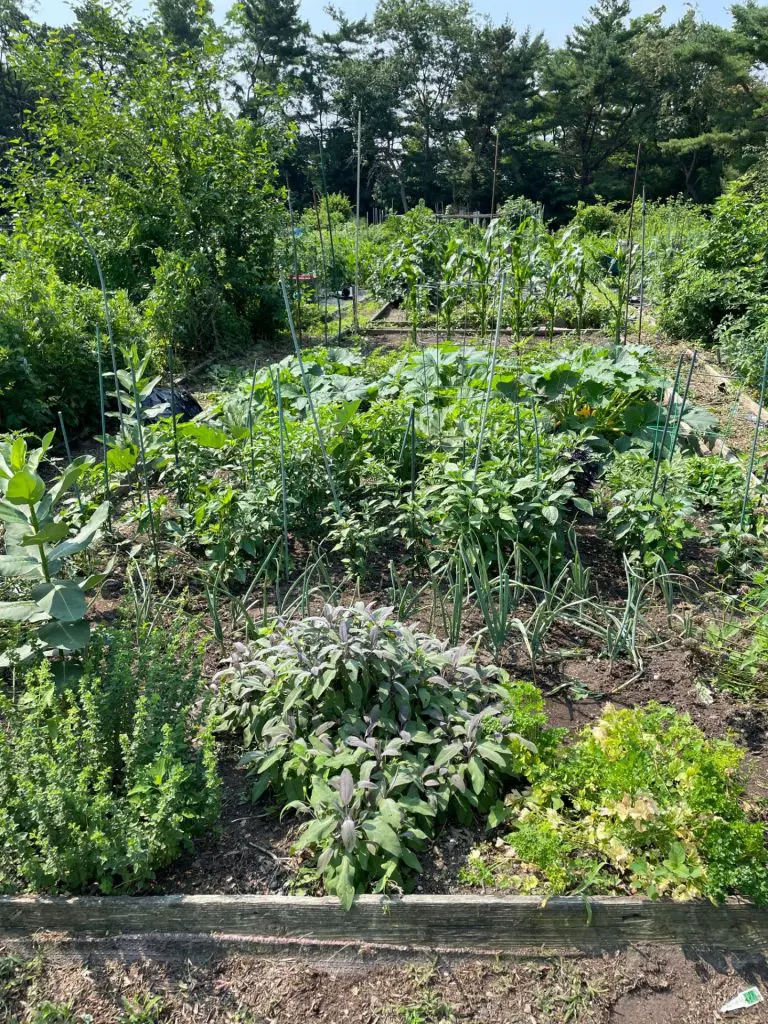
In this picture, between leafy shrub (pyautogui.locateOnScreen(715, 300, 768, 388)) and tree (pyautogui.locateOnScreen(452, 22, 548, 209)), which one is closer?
leafy shrub (pyautogui.locateOnScreen(715, 300, 768, 388))

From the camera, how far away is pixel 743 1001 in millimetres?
1819

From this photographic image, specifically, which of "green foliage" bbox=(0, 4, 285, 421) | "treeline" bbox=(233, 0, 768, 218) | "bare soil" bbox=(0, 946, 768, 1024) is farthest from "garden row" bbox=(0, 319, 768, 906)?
"treeline" bbox=(233, 0, 768, 218)

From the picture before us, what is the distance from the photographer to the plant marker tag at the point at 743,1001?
1.82 m

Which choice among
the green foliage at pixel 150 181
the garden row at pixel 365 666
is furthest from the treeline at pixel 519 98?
the garden row at pixel 365 666

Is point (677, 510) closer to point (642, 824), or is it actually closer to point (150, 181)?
point (642, 824)

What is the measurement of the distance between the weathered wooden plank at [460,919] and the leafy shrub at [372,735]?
9 centimetres

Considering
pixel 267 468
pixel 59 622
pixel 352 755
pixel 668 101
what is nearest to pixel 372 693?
pixel 352 755

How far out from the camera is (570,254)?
7.97 metres

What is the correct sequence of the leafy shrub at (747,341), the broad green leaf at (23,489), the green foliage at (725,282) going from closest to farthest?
the broad green leaf at (23,489)
the leafy shrub at (747,341)
the green foliage at (725,282)

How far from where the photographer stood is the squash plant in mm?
2408

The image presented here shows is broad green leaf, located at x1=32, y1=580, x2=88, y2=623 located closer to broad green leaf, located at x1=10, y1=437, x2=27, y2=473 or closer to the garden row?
the garden row

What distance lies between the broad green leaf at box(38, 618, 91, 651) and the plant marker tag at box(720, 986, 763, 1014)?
2.07 metres

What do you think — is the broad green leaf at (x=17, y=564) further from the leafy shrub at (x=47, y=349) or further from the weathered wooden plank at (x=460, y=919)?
the leafy shrub at (x=47, y=349)

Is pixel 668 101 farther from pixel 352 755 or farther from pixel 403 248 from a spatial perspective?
pixel 352 755
